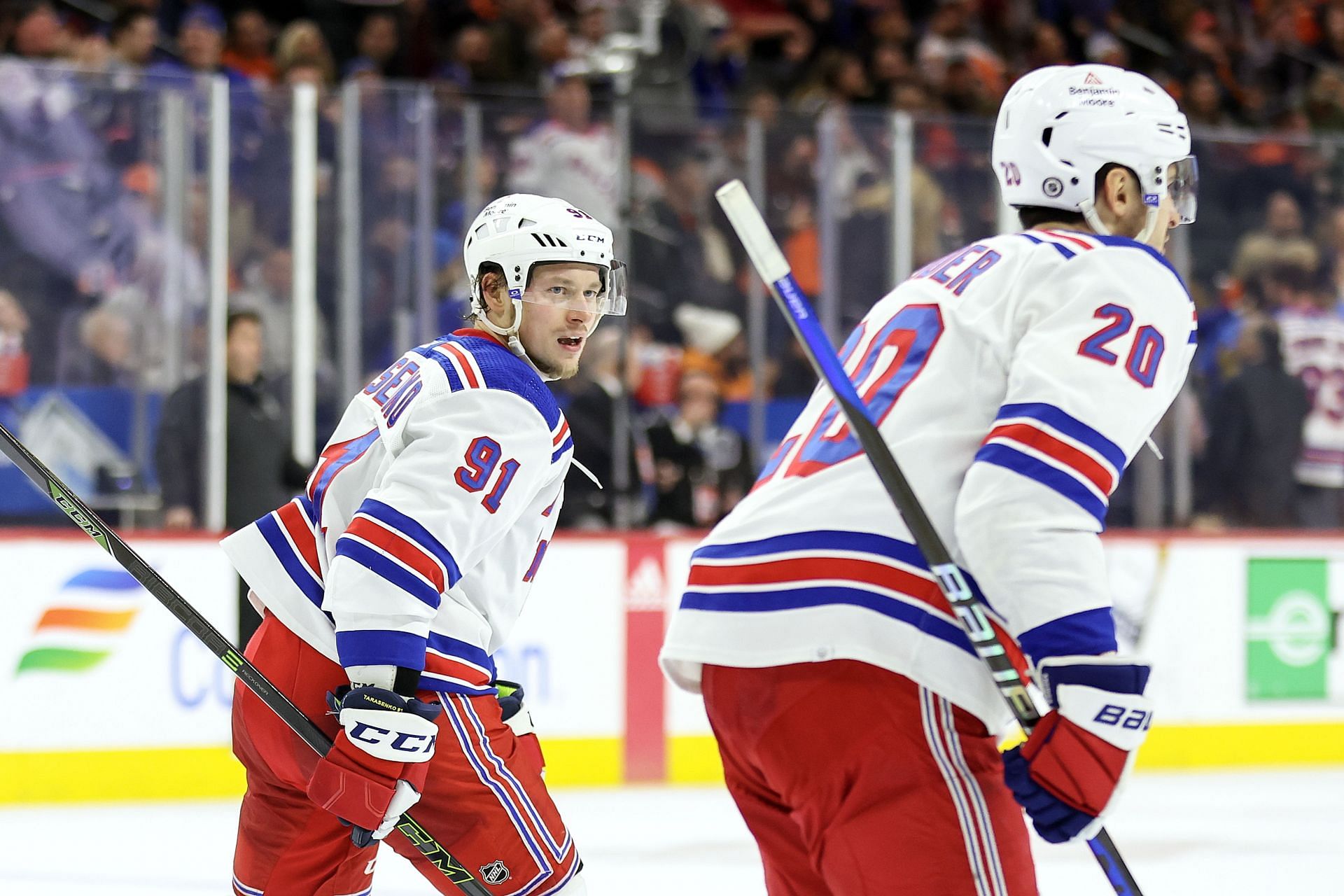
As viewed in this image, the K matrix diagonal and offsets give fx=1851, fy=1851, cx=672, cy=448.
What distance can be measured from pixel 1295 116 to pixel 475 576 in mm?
7162

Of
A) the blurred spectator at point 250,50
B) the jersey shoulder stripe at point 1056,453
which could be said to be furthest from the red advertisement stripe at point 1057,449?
the blurred spectator at point 250,50

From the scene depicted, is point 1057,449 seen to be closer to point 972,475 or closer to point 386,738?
point 972,475

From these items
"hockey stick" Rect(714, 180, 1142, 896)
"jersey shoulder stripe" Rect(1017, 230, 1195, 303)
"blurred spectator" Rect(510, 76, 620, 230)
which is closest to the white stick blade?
"hockey stick" Rect(714, 180, 1142, 896)

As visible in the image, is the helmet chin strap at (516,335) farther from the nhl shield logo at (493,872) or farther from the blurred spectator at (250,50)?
the blurred spectator at (250,50)

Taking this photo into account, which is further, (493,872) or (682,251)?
(682,251)

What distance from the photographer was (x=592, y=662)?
17.9 ft

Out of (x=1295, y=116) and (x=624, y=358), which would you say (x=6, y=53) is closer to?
(x=624, y=358)

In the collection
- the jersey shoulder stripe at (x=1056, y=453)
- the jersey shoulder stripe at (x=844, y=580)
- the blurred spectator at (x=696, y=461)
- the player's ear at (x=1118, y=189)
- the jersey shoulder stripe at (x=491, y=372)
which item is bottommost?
the blurred spectator at (x=696, y=461)

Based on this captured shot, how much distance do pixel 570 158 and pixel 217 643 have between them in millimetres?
3678

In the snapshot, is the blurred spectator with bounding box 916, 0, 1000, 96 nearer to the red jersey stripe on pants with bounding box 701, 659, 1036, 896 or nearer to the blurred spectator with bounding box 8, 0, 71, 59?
the blurred spectator with bounding box 8, 0, 71, 59

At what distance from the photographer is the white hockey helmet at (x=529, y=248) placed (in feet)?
7.22

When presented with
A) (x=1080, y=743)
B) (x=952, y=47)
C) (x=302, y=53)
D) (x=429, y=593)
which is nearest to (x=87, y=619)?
(x=302, y=53)

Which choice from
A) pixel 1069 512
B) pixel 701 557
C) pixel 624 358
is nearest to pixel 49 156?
pixel 624 358

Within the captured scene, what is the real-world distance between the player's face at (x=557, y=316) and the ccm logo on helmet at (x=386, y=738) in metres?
0.49
